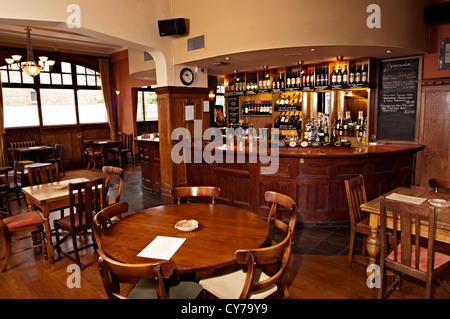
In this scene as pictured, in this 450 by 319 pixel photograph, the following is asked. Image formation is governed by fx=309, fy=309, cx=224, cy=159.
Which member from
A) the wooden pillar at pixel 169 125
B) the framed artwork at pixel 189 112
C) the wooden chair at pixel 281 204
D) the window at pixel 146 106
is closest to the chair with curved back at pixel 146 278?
the wooden chair at pixel 281 204

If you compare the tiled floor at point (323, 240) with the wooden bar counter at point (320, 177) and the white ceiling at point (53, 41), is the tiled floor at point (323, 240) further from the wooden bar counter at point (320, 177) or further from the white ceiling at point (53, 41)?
the white ceiling at point (53, 41)

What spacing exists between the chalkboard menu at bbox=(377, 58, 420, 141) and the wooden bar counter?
1171 mm

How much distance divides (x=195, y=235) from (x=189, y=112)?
4.35 meters

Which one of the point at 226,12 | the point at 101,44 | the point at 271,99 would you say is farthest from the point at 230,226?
the point at 101,44

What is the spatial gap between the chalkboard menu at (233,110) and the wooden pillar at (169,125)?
1.96m

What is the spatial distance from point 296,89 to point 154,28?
313 centimetres

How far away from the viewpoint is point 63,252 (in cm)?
380

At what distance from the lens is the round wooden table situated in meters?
2.02

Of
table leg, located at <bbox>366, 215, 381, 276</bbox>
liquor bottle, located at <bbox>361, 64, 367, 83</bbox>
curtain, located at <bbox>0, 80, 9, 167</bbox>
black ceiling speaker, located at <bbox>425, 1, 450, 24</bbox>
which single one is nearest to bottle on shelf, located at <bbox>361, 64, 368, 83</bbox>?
liquor bottle, located at <bbox>361, 64, 367, 83</bbox>

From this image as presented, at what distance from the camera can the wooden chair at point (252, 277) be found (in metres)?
1.85

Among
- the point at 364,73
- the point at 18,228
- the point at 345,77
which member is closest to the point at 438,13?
the point at 364,73

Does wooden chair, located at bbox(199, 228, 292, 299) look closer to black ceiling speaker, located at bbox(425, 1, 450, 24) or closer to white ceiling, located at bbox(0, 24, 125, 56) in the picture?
black ceiling speaker, located at bbox(425, 1, 450, 24)
